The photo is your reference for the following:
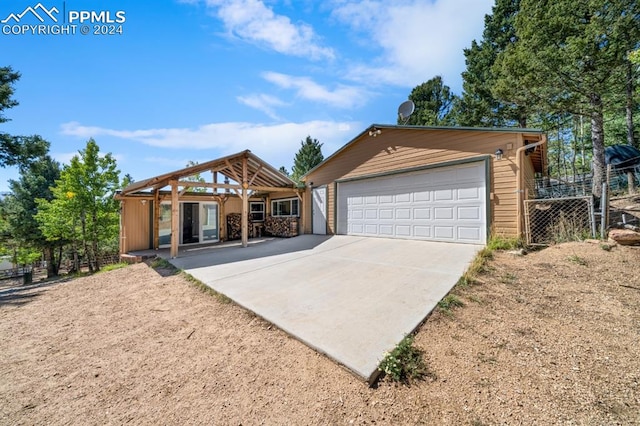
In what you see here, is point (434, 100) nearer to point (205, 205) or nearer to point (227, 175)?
point (227, 175)

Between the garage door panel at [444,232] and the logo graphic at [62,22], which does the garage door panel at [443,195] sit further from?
the logo graphic at [62,22]

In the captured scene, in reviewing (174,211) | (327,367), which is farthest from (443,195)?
(174,211)

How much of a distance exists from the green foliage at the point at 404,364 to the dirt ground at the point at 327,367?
0.08 metres

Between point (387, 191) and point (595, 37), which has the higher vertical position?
point (595, 37)

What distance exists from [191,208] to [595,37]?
52.0 feet

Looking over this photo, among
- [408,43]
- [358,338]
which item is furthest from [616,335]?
[408,43]

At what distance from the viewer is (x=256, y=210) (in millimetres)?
13484

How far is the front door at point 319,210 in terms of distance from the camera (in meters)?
11.1

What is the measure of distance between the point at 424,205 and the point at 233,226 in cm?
887

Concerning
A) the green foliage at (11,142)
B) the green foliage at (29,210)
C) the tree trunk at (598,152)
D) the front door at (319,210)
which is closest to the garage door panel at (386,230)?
the front door at (319,210)

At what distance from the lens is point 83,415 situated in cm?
213

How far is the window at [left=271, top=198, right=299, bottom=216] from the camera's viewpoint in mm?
12625

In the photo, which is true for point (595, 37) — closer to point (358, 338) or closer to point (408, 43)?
point (408, 43)

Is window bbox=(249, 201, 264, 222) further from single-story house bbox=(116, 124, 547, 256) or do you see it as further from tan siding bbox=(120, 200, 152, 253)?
tan siding bbox=(120, 200, 152, 253)
